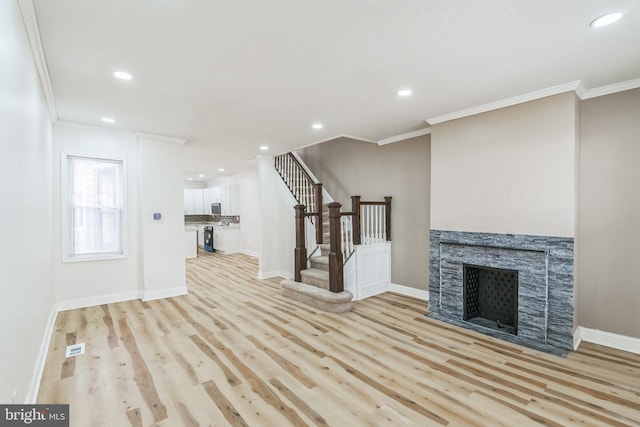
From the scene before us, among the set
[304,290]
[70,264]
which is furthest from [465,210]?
[70,264]

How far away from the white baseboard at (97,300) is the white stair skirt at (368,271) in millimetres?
3502

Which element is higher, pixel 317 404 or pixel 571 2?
pixel 571 2

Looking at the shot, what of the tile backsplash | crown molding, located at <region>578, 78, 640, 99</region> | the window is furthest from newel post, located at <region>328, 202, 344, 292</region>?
the tile backsplash

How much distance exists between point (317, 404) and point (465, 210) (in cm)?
283

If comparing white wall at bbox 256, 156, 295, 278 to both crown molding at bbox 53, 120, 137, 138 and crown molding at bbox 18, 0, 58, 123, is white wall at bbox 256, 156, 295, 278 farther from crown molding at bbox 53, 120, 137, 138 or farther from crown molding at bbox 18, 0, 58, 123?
crown molding at bbox 18, 0, 58, 123

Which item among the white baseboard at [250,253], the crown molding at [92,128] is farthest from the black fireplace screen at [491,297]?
the white baseboard at [250,253]

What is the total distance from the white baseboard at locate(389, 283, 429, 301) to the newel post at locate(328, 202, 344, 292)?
4.02 ft

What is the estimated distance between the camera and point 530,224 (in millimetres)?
3240

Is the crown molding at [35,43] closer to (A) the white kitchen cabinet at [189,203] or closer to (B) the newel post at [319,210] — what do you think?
(B) the newel post at [319,210]

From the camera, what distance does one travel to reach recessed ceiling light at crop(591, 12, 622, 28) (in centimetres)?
Answer: 195

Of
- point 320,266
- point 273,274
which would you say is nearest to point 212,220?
point 273,274

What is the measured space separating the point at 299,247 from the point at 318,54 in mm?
3510

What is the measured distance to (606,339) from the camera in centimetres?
315

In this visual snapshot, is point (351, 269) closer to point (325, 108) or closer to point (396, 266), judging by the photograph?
point (396, 266)
